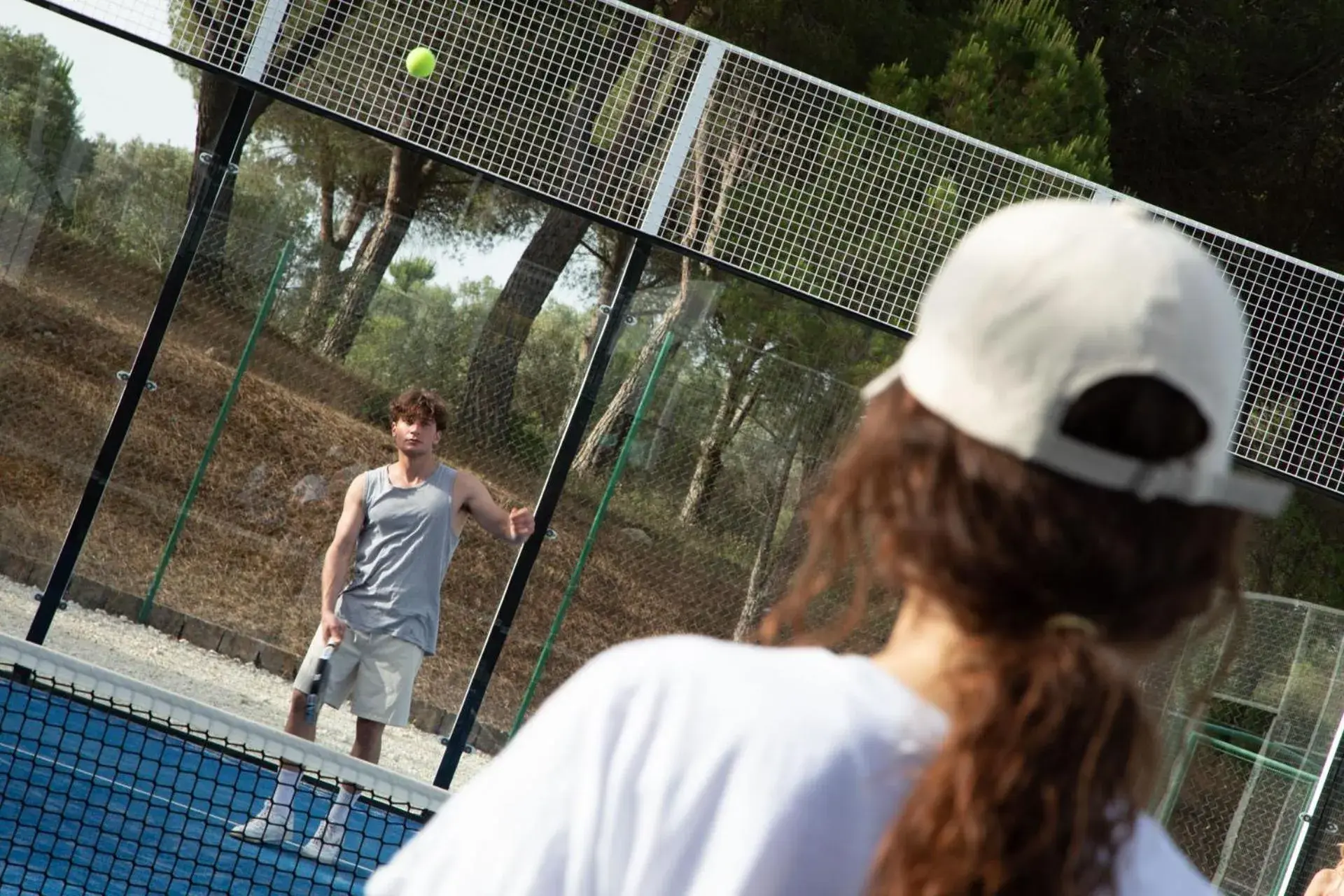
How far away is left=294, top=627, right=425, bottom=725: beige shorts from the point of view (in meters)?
6.07

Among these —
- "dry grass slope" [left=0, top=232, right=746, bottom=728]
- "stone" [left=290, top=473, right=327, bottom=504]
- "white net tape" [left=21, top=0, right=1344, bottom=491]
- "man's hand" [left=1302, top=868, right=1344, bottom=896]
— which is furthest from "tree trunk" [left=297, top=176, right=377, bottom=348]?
"man's hand" [left=1302, top=868, right=1344, bottom=896]

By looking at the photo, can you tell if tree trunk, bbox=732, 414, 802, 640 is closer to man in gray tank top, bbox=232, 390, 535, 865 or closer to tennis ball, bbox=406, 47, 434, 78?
man in gray tank top, bbox=232, 390, 535, 865

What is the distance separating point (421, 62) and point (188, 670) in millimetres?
2904

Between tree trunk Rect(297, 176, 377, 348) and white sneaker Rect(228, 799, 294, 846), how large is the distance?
2360 millimetres

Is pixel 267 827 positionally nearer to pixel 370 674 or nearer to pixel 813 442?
pixel 370 674

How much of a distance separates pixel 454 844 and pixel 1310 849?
22.0 feet

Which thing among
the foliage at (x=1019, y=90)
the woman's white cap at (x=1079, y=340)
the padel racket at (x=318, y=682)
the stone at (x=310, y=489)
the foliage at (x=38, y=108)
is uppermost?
the foliage at (x=1019, y=90)

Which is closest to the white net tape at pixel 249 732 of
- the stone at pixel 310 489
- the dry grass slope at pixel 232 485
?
the dry grass slope at pixel 232 485

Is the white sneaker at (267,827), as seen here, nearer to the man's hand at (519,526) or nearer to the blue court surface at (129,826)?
the blue court surface at (129,826)

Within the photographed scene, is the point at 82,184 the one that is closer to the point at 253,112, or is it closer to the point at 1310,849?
the point at 253,112

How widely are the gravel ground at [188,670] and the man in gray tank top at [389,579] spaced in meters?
0.66

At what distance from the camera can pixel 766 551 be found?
6.98 m

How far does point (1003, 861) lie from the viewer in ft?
2.98

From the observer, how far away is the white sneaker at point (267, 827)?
5473 mm
